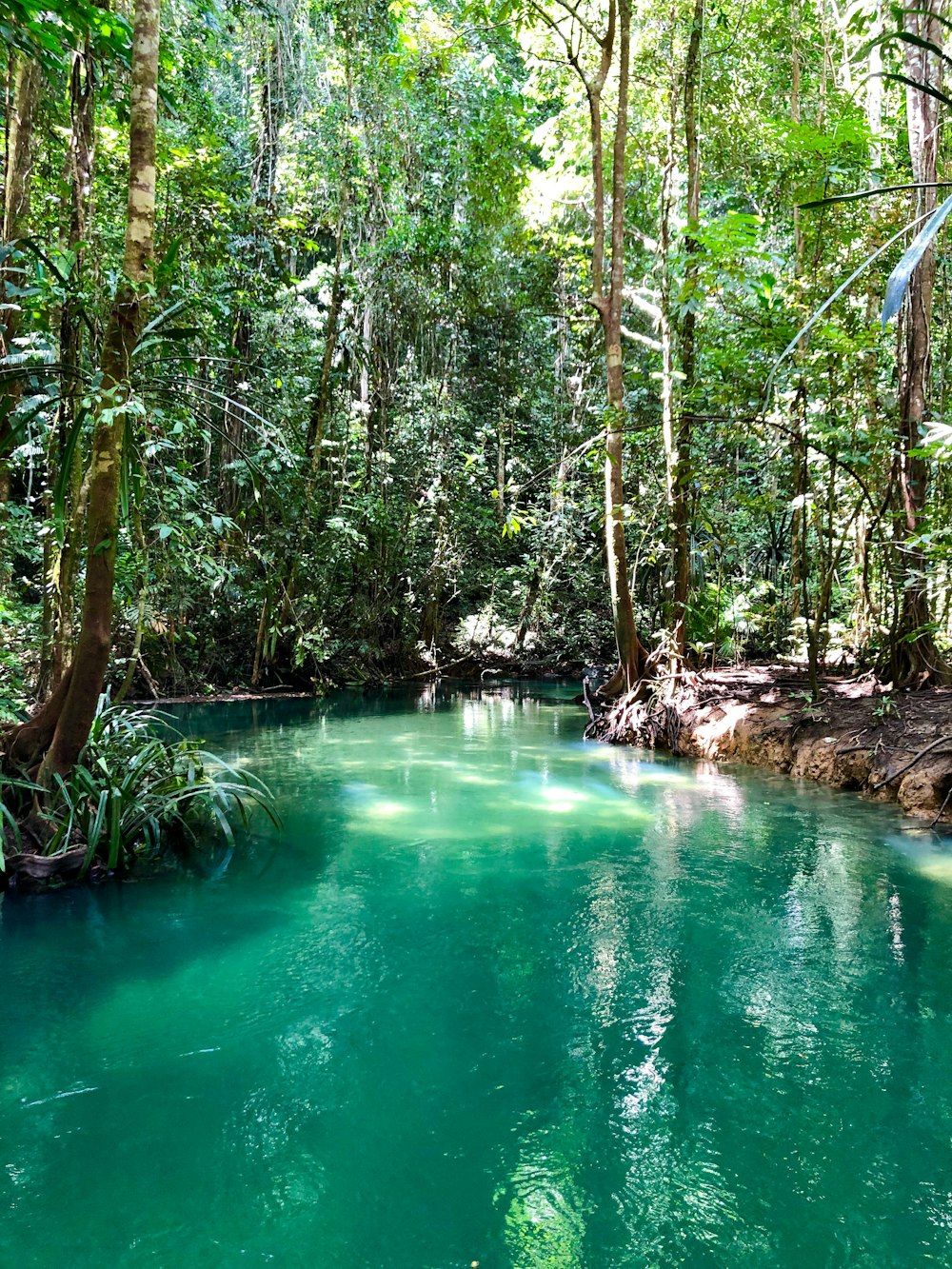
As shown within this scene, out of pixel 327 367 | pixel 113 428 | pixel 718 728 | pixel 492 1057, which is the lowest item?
pixel 492 1057

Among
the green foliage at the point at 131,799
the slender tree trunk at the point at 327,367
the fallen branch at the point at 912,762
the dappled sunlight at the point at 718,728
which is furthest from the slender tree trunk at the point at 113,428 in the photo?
the slender tree trunk at the point at 327,367

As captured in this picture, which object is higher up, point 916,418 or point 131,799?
point 916,418

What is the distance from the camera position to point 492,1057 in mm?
2973

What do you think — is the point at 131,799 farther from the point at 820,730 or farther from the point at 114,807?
the point at 820,730

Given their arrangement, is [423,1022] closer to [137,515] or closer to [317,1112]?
[317,1112]

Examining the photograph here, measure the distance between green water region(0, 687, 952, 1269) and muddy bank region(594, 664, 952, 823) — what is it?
2.31ft

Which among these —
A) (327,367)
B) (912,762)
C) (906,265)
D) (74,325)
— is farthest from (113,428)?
(327,367)

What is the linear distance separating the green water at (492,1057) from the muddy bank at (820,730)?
2.31 ft

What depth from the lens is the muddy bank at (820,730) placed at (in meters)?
6.05

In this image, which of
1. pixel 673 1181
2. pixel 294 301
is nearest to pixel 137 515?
pixel 673 1181

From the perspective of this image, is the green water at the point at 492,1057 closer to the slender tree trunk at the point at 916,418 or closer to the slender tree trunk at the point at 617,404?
the slender tree trunk at the point at 916,418

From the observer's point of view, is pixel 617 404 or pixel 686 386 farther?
pixel 617 404

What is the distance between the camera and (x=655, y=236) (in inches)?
532

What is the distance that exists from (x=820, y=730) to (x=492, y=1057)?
5.24 metres
